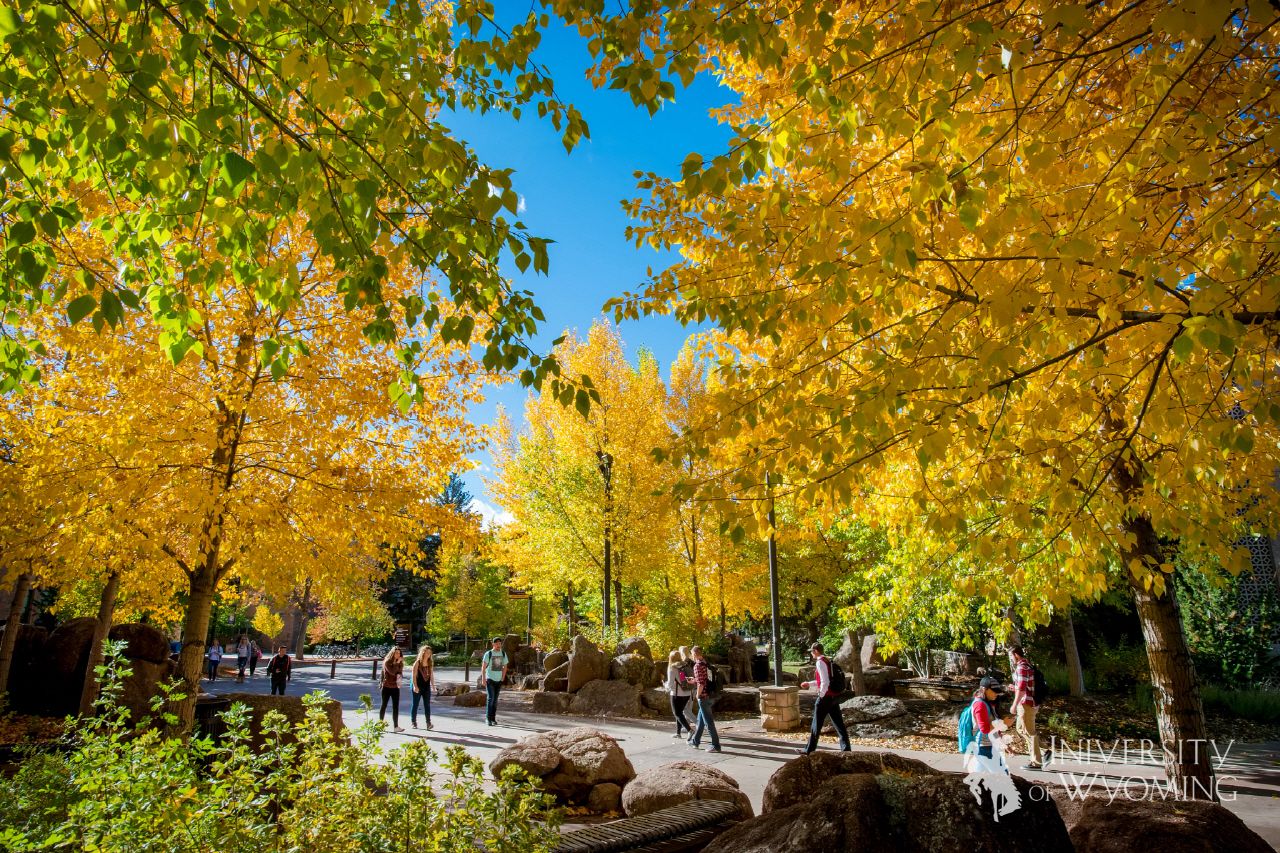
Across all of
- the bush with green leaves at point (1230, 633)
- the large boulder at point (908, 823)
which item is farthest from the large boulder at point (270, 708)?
the bush with green leaves at point (1230, 633)

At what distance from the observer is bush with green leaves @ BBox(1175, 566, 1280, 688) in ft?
51.8

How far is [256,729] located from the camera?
7.06 metres

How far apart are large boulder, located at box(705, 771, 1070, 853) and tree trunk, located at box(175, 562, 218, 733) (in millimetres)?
5783

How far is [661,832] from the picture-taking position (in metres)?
4.22

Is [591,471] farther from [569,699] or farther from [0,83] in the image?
[0,83]

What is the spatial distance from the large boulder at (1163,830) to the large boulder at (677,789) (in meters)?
2.44

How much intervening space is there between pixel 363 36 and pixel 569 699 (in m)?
14.3

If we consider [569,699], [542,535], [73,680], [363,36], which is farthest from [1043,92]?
[542,535]

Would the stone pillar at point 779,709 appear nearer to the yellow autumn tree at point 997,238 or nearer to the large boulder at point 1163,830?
the yellow autumn tree at point 997,238

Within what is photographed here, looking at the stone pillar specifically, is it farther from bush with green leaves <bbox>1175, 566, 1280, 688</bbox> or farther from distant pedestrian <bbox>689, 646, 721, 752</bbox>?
bush with green leaves <bbox>1175, 566, 1280, 688</bbox>

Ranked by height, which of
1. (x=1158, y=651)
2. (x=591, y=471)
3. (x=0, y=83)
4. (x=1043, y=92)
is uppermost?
(x=591, y=471)

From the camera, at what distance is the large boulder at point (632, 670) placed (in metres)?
15.5

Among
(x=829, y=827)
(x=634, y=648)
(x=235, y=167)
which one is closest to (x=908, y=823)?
(x=829, y=827)

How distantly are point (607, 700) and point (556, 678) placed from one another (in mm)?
2048
